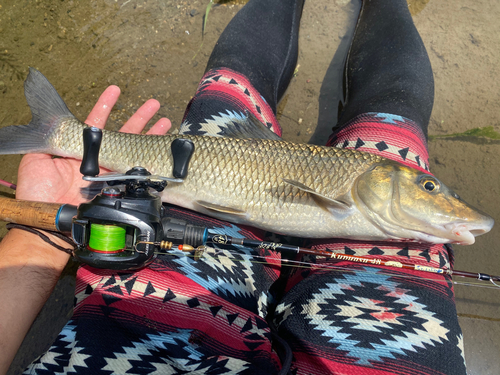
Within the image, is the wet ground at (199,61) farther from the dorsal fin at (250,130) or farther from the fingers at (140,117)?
the dorsal fin at (250,130)

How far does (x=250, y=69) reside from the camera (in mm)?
2311

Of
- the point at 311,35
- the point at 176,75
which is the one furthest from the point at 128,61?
the point at 311,35

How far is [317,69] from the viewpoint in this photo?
2738 mm

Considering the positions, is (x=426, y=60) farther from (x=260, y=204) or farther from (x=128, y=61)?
A: (x=128, y=61)

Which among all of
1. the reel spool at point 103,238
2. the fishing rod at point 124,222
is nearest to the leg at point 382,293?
the fishing rod at point 124,222

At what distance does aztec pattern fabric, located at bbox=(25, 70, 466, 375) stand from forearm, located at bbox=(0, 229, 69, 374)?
0.37m

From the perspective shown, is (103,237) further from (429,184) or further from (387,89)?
(387,89)

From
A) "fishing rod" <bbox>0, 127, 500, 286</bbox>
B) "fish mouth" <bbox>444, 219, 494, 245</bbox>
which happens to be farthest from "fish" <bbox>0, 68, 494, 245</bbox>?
"fishing rod" <bbox>0, 127, 500, 286</bbox>

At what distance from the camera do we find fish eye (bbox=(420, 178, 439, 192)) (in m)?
1.55

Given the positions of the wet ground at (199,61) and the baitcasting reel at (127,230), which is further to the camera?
the wet ground at (199,61)

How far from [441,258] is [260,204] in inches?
42.9

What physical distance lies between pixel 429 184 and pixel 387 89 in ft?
2.95

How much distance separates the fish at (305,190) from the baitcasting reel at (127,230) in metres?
0.26

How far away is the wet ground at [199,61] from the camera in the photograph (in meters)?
2.50
